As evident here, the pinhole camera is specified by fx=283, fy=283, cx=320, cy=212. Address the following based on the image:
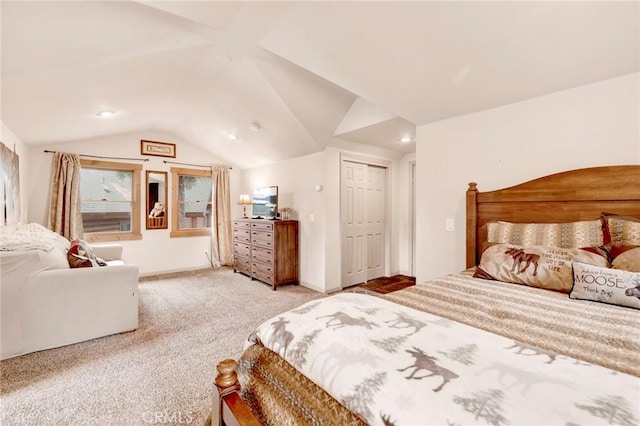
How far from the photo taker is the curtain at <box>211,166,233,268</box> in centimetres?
572

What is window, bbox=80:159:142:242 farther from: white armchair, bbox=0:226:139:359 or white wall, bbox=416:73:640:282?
white wall, bbox=416:73:640:282

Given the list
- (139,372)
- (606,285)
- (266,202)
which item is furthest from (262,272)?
(606,285)

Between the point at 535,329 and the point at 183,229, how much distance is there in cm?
564

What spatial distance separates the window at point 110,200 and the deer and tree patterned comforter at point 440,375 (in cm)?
503

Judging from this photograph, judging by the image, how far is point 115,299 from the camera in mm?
2701

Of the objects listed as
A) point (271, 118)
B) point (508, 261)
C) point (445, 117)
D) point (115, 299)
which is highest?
point (271, 118)

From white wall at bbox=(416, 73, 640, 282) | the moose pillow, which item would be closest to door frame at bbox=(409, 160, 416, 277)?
white wall at bbox=(416, 73, 640, 282)

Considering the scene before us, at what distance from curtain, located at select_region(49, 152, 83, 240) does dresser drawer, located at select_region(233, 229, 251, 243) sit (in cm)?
234

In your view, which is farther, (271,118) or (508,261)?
(271,118)

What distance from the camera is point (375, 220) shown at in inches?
190

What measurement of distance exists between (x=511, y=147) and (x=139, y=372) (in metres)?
3.44

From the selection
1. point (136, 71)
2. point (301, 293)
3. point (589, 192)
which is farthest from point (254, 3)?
point (301, 293)

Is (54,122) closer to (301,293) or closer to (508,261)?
(301,293)

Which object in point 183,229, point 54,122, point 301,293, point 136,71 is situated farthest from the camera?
point 183,229
